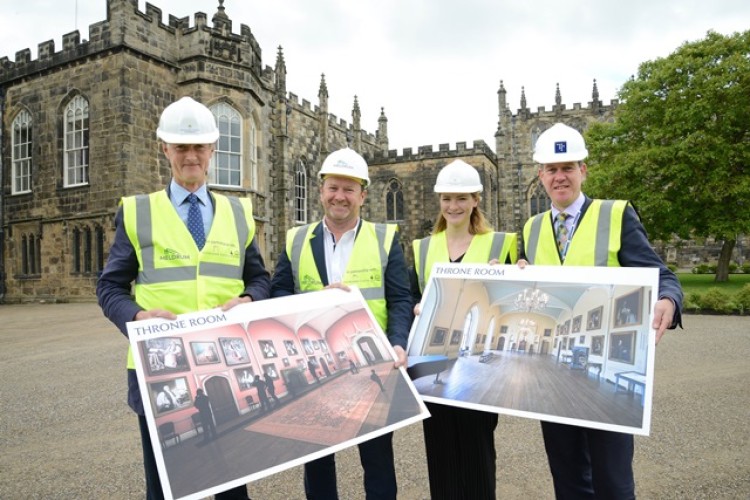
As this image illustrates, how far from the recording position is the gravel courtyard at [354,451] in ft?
11.5

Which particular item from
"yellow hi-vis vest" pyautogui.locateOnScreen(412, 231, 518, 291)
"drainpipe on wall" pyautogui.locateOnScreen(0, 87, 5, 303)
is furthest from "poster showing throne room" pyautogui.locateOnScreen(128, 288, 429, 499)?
"drainpipe on wall" pyautogui.locateOnScreen(0, 87, 5, 303)

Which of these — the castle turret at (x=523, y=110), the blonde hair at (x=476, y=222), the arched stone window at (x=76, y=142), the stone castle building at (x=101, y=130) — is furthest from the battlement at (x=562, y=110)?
the blonde hair at (x=476, y=222)

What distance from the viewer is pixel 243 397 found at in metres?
2.01

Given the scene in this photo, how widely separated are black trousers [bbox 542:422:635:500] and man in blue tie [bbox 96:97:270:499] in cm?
177

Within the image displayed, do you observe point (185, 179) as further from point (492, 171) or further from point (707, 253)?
point (707, 253)

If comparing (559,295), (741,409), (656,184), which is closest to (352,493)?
(559,295)

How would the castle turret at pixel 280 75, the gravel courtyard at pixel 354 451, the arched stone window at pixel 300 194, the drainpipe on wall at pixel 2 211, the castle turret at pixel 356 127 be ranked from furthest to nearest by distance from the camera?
1. the castle turret at pixel 356 127
2. the arched stone window at pixel 300 194
3. the castle turret at pixel 280 75
4. the drainpipe on wall at pixel 2 211
5. the gravel courtyard at pixel 354 451

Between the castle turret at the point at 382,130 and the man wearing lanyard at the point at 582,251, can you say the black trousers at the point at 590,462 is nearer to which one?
the man wearing lanyard at the point at 582,251

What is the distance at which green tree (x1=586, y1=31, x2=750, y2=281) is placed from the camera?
66.8 ft

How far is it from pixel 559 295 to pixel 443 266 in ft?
2.05

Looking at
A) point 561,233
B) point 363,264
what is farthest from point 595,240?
point 363,264

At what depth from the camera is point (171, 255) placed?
2.35 m

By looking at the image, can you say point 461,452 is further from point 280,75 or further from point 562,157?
point 280,75

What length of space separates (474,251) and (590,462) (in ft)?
4.36
